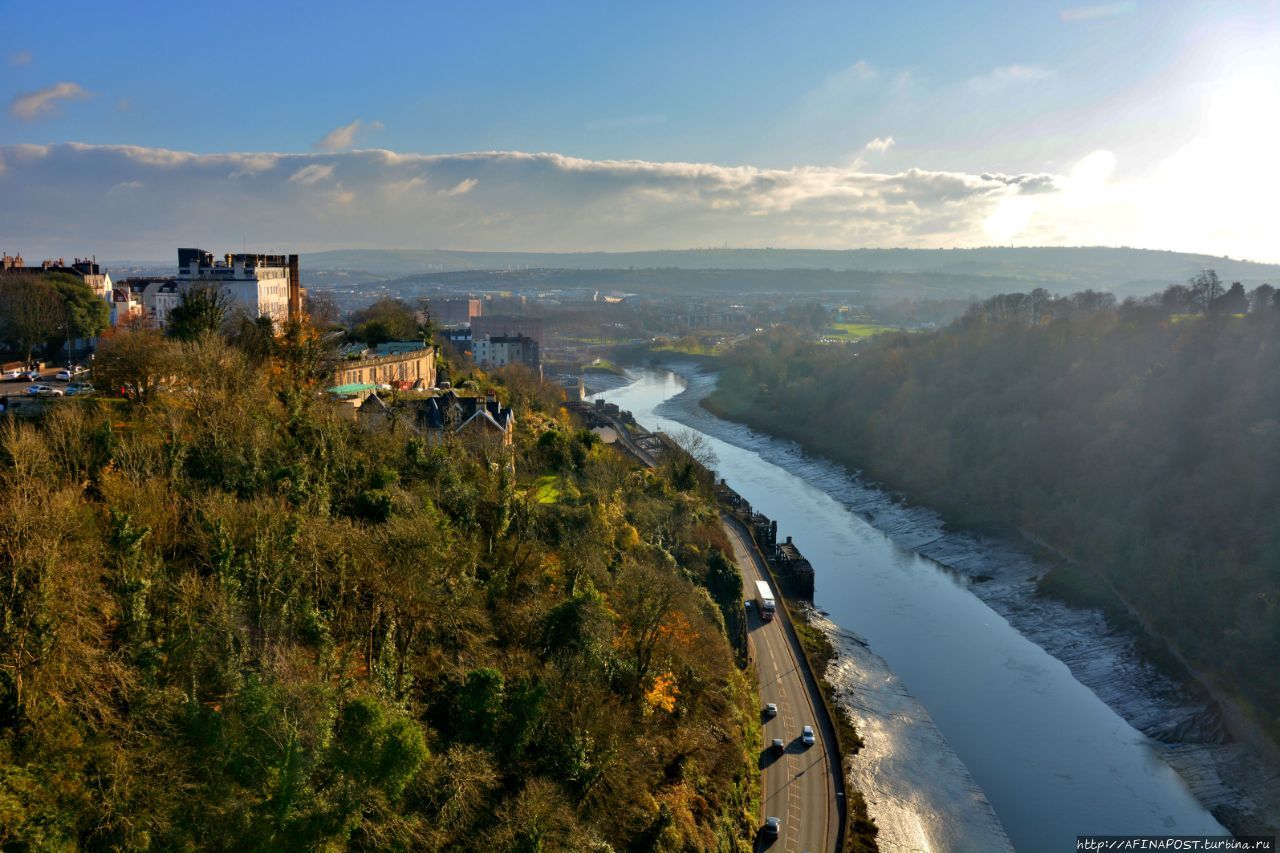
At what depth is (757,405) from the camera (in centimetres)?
5672

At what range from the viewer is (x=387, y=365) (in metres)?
23.1

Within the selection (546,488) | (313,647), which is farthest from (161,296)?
(313,647)

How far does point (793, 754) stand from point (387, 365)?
1416cm

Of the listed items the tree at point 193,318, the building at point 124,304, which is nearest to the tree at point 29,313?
the building at point 124,304

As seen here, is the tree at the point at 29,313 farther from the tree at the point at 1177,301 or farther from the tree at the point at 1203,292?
the tree at the point at 1177,301

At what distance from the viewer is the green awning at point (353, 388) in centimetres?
1855

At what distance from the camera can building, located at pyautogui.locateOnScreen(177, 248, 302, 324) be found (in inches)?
928

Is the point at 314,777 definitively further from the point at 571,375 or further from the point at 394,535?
the point at 571,375

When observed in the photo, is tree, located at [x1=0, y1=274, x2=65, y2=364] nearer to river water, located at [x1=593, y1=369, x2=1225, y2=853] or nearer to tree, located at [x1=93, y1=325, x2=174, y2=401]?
tree, located at [x1=93, y1=325, x2=174, y2=401]

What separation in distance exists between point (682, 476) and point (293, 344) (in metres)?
14.0

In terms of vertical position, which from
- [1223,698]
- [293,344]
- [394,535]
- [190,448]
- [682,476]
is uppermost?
[293,344]

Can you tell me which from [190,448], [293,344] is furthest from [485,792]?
[293,344]

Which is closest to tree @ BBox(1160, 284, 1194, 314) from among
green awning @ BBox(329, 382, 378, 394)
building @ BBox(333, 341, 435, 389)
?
building @ BBox(333, 341, 435, 389)

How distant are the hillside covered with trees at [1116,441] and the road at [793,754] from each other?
30.8 feet
